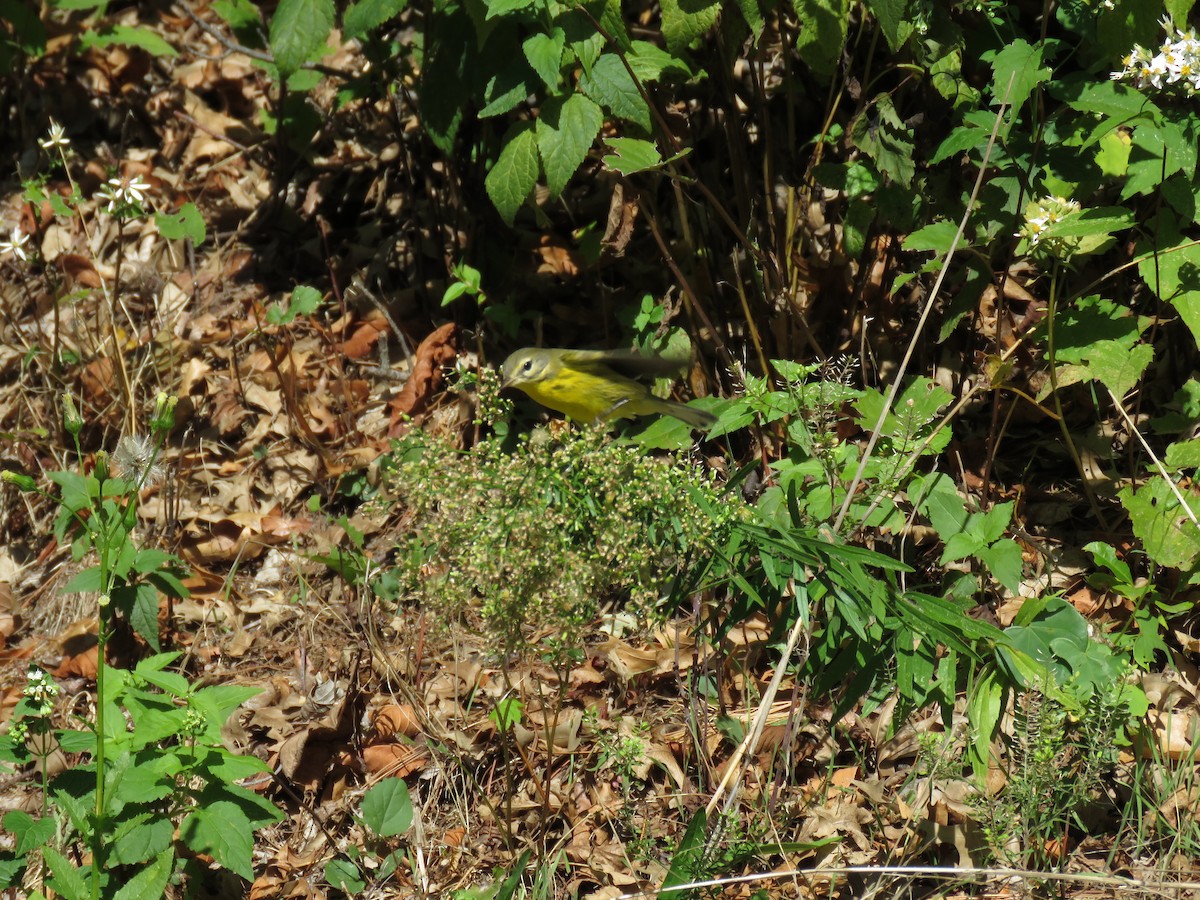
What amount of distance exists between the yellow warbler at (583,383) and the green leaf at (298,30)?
126 cm

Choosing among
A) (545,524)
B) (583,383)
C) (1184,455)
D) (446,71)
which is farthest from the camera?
(446,71)

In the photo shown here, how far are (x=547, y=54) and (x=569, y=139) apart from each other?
25 centimetres

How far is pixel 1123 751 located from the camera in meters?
3.30

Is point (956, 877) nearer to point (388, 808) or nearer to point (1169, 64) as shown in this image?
point (388, 808)

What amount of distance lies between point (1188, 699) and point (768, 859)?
1354 mm

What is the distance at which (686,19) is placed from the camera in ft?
10.9

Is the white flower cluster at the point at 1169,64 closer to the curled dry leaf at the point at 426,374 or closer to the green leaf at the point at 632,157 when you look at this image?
the green leaf at the point at 632,157

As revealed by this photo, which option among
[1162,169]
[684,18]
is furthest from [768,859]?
[684,18]

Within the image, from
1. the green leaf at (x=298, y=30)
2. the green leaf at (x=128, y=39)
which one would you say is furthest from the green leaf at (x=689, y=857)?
the green leaf at (x=128, y=39)

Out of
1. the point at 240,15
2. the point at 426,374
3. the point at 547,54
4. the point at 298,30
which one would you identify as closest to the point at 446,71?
the point at 298,30

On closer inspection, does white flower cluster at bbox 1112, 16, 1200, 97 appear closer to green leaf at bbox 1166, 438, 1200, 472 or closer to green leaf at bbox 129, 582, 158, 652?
green leaf at bbox 1166, 438, 1200, 472

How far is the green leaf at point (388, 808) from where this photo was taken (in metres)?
3.14

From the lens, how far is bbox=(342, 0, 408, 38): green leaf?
369 cm

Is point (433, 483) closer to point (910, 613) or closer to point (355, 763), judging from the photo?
A: point (910, 613)
